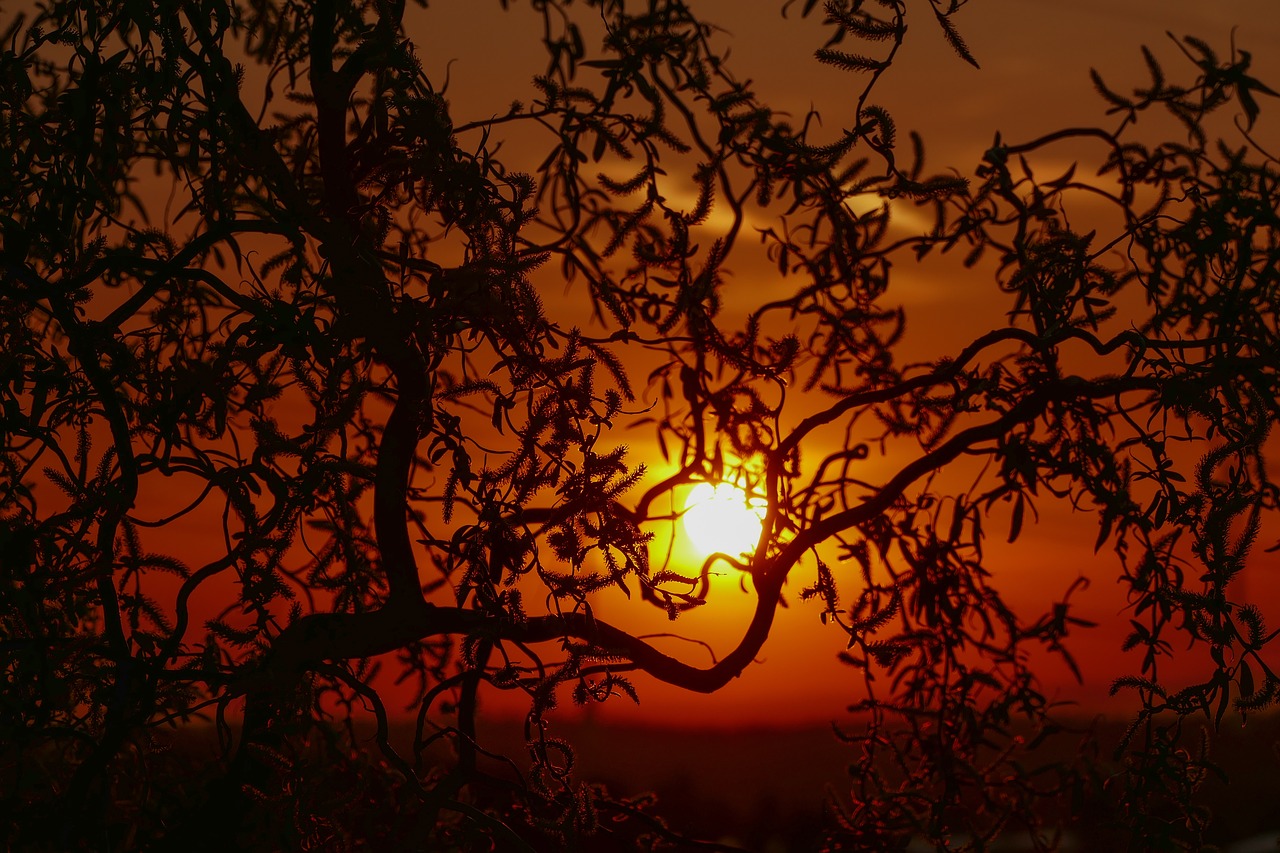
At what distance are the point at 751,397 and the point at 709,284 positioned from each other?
30cm

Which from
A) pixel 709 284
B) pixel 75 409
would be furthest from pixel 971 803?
pixel 75 409

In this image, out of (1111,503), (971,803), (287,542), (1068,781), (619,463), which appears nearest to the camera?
(619,463)

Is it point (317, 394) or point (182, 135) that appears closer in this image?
point (317, 394)

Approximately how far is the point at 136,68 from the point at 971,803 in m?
2.78

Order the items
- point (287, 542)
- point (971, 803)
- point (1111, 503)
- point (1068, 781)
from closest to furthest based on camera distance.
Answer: point (287, 542), point (1111, 503), point (1068, 781), point (971, 803)

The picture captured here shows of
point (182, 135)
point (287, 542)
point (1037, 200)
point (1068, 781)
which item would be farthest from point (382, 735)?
point (1037, 200)

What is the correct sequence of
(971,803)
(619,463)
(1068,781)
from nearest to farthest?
(619,463) → (1068,781) → (971,803)

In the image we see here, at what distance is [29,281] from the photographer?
2.62 meters

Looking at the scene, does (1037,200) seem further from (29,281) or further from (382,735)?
(29,281)

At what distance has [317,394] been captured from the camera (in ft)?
8.73

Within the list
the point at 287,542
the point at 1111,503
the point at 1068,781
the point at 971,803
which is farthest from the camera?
the point at 971,803

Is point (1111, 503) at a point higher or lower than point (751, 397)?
lower

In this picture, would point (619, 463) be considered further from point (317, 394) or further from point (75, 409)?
point (75, 409)

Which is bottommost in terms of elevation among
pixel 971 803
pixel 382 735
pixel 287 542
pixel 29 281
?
pixel 971 803
